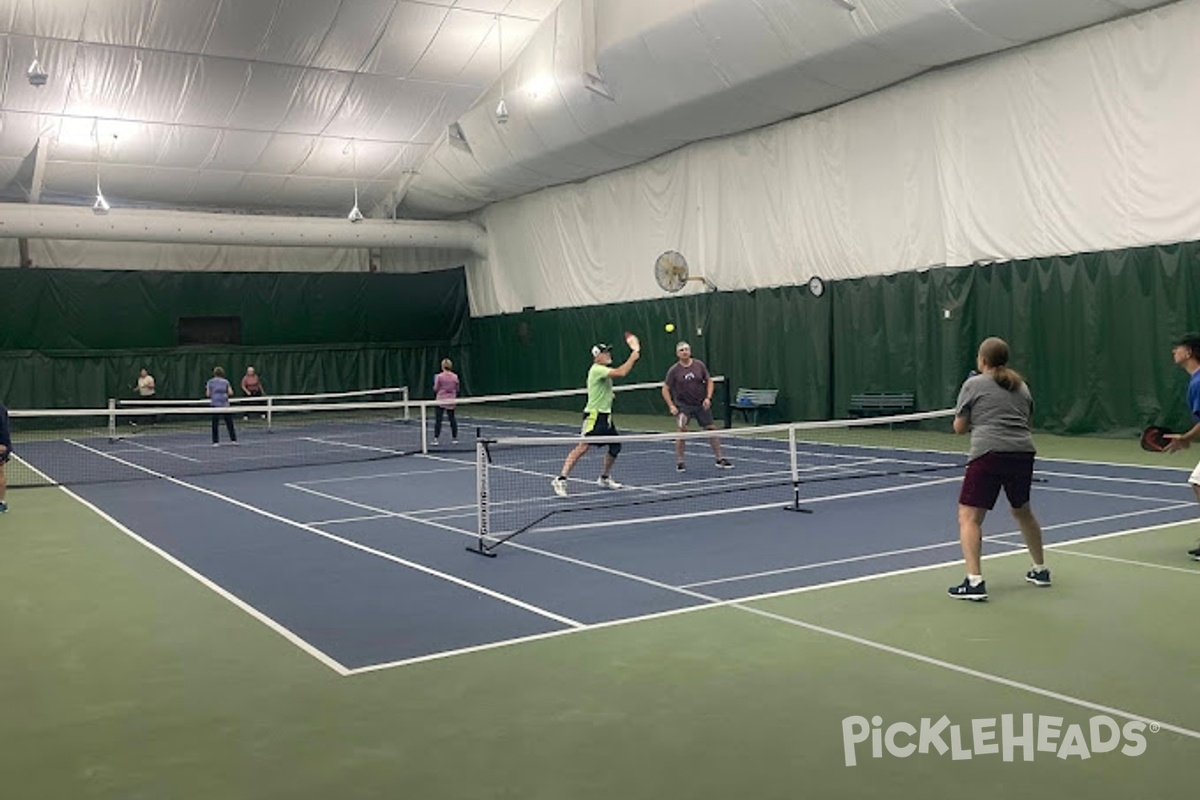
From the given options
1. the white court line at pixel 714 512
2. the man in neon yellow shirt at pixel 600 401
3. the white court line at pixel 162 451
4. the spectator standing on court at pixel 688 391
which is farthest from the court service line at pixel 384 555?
the spectator standing on court at pixel 688 391

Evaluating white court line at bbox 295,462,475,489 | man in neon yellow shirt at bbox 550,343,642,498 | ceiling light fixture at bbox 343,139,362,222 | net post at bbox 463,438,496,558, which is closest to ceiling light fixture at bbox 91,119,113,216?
Result: ceiling light fixture at bbox 343,139,362,222

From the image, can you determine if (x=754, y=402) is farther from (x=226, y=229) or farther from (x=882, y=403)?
(x=226, y=229)

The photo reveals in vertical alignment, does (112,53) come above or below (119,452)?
above

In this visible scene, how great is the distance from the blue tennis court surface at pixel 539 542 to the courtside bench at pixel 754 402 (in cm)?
816

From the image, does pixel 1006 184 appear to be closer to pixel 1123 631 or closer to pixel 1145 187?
pixel 1145 187

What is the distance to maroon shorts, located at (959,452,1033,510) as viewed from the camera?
7.14 m

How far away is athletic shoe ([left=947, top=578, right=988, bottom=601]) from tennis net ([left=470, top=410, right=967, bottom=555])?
362 cm

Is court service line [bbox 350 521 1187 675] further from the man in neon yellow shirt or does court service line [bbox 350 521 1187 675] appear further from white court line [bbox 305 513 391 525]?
the man in neon yellow shirt

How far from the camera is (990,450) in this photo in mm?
7152

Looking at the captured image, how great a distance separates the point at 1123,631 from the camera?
6.30m

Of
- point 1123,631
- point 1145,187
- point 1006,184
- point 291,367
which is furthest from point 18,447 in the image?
point 1123,631

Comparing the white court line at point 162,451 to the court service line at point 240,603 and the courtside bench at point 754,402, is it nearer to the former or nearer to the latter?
the court service line at point 240,603

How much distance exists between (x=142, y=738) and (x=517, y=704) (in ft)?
5.26

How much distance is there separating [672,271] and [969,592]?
1930cm
